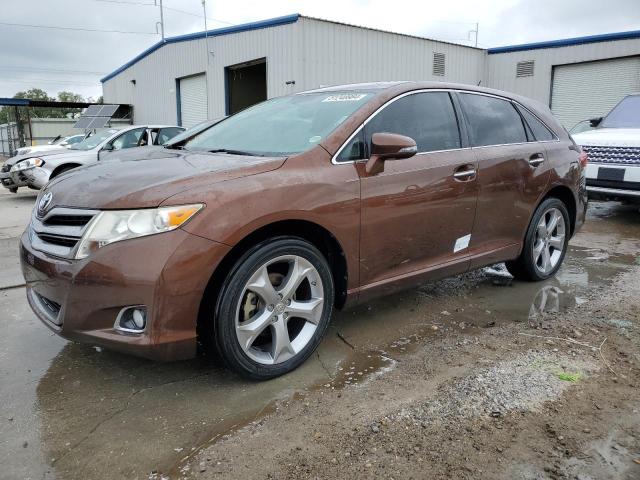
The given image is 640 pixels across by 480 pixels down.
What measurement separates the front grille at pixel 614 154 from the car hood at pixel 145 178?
6.78 m

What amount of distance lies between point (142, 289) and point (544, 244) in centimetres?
369

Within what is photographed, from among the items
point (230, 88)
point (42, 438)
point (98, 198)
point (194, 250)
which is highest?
point (230, 88)

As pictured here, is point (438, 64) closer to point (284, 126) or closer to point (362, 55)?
point (362, 55)

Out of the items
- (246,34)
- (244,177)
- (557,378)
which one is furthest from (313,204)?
(246,34)

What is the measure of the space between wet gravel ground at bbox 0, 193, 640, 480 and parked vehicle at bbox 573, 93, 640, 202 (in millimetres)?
4402

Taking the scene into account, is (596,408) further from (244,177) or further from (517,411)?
(244,177)

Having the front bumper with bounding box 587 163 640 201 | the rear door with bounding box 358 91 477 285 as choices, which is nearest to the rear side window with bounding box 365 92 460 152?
the rear door with bounding box 358 91 477 285

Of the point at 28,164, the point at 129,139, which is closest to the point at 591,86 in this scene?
the point at 129,139

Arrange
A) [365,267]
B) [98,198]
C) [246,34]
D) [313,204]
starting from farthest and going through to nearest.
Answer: [246,34] < [365,267] < [313,204] < [98,198]

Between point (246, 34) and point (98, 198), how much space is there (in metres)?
16.6

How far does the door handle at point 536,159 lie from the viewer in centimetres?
438

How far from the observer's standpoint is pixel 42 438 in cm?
246

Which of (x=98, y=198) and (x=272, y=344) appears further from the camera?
(x=272, y=344)

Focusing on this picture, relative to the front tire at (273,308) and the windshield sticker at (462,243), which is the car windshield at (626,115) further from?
the front tire at (273,308)
